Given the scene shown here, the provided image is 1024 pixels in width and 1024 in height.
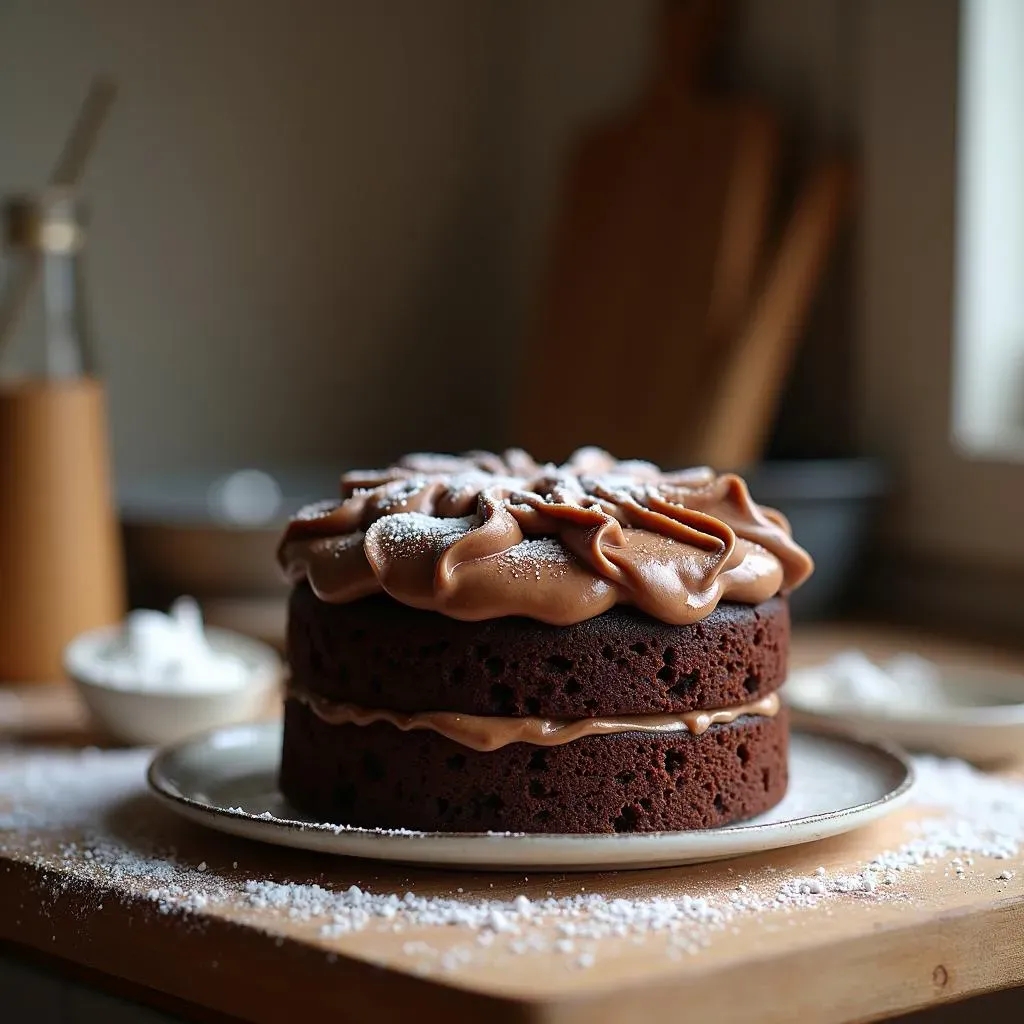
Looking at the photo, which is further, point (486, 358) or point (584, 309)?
point (486, 358)

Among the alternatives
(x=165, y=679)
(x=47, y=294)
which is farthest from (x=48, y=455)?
(x=165, y=679)

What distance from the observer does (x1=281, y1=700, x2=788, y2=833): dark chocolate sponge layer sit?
0.97 metres

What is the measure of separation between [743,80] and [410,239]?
0.70 m

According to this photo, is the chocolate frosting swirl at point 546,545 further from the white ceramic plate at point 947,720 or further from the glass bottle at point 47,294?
the glass bottle at point 47,294

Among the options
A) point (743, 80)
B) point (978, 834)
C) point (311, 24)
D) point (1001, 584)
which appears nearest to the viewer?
point (978, 834)

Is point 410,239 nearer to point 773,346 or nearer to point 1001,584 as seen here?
point 773,346

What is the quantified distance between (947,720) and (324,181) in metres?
1.67

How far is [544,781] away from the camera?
3.16ft

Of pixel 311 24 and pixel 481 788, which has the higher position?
pixel 311 24

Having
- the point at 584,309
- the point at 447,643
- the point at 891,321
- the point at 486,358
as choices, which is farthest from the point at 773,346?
the point at 447,643

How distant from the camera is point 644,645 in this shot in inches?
38.3

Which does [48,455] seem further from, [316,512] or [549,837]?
[549,837]

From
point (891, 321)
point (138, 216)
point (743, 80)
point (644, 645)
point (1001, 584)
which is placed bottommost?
point (1001, 584)

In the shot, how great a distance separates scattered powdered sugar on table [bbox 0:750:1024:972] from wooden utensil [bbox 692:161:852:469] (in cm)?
92
